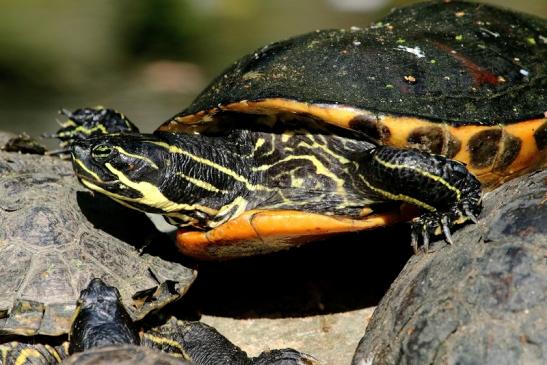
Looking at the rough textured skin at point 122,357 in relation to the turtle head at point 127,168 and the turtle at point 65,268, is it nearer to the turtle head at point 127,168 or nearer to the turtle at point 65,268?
the turtle at point 65,268

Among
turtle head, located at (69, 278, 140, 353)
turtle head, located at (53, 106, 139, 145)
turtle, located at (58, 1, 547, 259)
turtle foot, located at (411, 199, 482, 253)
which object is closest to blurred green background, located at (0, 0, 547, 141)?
turtle head, located at (53, 106, 139, 145)

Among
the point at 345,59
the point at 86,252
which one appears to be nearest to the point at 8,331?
the point at 86,252

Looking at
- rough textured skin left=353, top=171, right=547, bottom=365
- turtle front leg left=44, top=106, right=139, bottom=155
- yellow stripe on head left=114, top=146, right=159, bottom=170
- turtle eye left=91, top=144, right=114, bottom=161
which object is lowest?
rough textured skin left=353, top=171, right=547, bottom=365

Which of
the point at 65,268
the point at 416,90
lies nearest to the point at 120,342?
the point at 65,268

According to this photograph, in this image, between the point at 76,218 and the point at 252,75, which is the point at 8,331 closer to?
the point at 76,218

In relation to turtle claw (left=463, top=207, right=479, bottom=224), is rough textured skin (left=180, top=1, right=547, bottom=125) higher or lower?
higher

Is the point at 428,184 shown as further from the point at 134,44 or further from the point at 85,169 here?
the point at 134,44

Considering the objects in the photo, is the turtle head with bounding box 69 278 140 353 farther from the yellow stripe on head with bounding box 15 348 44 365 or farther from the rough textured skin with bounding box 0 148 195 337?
the yellow stripe on head with bounding box 15 348 44 365
